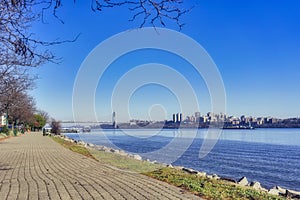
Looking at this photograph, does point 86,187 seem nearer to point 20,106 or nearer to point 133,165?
point 133,165

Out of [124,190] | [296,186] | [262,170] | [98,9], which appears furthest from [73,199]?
[262,170]

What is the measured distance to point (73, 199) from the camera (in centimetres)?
637

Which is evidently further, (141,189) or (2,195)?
(141,189)

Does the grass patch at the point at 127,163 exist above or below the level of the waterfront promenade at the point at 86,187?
below

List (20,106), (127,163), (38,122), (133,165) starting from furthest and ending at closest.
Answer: (38,122) → (20,106) → (127,163) → (133,165)

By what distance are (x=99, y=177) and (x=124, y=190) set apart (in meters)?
2.06

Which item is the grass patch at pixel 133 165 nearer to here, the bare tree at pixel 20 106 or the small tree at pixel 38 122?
the bare tree at pixel 20 106

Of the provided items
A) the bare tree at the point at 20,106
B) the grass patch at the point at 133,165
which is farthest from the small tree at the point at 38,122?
the grass patch at the point at 133,165

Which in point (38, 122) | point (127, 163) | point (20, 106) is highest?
point (20, 106)

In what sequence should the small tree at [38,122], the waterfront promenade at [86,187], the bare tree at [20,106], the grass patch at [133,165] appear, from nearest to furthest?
1. the waterfront promenade at [86,187]
2. the grass patch at [133,165]
3. the bare tree at [20,106]
4. the small tree at [38,122]

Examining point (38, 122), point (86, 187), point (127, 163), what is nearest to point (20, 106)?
point (127, 163)

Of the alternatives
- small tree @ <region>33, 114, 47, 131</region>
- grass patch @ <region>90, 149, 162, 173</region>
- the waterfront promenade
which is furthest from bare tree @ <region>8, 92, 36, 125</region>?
small tree @ <region>33, 114, 47, 131</region>

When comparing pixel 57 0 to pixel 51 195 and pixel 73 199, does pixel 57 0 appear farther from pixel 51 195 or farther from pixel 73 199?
pixel 51 195

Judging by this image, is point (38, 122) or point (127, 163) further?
point (38, 122)
